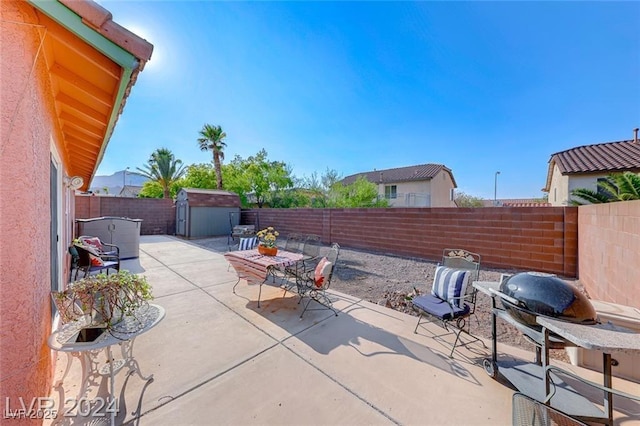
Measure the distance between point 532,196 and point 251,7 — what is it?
34.0m

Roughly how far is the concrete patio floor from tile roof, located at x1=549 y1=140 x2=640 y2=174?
1167 cm

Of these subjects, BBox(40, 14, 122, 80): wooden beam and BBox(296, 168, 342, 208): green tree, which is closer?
BBox(40, 14, 122, 80): wooden beam

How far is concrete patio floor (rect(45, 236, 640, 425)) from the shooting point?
1896mm

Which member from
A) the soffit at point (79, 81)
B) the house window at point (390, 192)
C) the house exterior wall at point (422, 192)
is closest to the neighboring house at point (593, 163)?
the house exterior wall at point (422, 192)

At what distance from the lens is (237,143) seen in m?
20.6

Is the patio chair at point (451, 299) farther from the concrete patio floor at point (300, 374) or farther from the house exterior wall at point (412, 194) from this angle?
the house exterior wall at point (412, 194)

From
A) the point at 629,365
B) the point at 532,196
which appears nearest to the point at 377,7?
the point at 629,365

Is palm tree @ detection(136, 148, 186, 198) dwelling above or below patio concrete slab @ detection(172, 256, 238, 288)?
above

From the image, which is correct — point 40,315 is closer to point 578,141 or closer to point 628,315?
point 628,315

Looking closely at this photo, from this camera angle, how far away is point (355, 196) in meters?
12.3

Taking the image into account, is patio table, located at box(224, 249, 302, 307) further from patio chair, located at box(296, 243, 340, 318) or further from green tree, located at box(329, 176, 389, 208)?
green tree, located at box(329, 176, 389, 208)

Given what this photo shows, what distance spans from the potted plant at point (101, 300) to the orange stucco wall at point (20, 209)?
0.20m

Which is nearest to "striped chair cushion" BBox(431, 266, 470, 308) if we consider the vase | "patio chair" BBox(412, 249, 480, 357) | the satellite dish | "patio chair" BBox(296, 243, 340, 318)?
"patio chair" BBox(412, 249, 480, 357)

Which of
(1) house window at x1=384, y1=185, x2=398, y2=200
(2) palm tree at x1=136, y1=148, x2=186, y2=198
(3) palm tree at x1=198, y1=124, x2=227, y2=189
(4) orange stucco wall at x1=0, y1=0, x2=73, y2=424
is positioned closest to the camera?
(4) orange stucco wall at x1=0, y1=0, x2=73, y2=424
